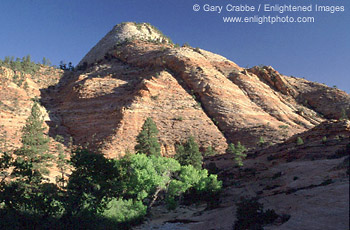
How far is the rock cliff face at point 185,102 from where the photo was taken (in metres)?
55.8

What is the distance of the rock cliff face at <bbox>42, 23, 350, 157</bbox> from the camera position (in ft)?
183

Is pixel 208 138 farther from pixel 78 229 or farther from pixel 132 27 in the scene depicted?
pixel 132 27

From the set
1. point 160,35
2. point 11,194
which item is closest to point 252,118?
point 11,194

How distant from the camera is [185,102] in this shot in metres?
65.9

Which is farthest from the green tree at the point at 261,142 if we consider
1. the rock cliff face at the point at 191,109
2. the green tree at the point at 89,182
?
the green tree at the point at 89,182

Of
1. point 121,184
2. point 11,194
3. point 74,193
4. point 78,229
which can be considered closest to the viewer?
point 78,229

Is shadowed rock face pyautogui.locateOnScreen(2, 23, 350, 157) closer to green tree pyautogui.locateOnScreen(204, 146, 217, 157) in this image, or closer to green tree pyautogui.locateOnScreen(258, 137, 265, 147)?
green tree pyautogui.locateOnScreen(258, 137, 265, 147)

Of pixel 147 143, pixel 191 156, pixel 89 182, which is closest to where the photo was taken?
pixel 89 182

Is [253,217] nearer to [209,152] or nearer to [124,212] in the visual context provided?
[124,212]

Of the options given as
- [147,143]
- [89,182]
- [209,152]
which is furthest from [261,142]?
[89,182]

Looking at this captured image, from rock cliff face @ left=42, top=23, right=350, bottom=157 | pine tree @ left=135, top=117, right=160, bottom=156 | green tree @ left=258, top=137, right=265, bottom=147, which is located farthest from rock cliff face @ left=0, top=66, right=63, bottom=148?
green tree @ left=258, top=137, right=265, bottom=147

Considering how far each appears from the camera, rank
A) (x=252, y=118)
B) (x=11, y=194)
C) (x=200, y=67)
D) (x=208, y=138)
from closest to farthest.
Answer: (x=11, y=194) < (x=208, y=138) < (x=252, y=118) < (x=200, y=67)

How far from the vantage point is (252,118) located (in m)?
62.7

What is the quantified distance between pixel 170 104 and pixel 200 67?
72.4 feet
